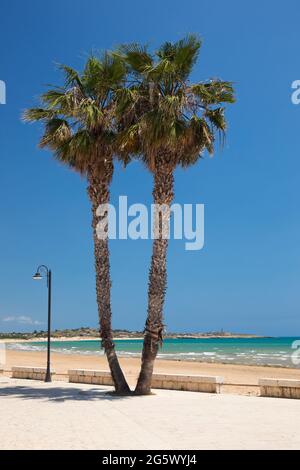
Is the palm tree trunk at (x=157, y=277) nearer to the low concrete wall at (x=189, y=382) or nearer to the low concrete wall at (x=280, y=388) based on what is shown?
the low concrete wall at (x=189, y=382)

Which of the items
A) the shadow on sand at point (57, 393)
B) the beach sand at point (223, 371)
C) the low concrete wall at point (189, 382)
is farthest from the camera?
the beach sand at point (223, 371)

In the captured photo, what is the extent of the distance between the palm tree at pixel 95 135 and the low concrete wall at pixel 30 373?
598 centimetres

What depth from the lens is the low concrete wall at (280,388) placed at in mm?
14930

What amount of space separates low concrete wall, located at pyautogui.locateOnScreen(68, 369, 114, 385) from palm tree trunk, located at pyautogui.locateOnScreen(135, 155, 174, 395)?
2.80 meters

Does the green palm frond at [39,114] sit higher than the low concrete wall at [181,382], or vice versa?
the green palm frond at [39,114]

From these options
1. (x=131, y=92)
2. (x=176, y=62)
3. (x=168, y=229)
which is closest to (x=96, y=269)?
(x=168, y=229)

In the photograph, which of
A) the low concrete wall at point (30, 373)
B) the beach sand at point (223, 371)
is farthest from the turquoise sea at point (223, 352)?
the low concrete wall at point (30, 373)

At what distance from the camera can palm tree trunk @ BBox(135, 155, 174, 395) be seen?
16.0m

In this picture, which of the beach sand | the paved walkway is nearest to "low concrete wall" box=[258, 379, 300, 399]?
the paved walkway

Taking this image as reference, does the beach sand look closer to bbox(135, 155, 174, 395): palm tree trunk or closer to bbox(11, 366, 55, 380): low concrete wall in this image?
bbox(11, 366, 55, 380): low concrete wall

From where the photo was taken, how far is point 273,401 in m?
14.3

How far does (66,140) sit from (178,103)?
145 inches

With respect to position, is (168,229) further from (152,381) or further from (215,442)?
(215,442)

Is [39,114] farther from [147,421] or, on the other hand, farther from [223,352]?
[223,352]
